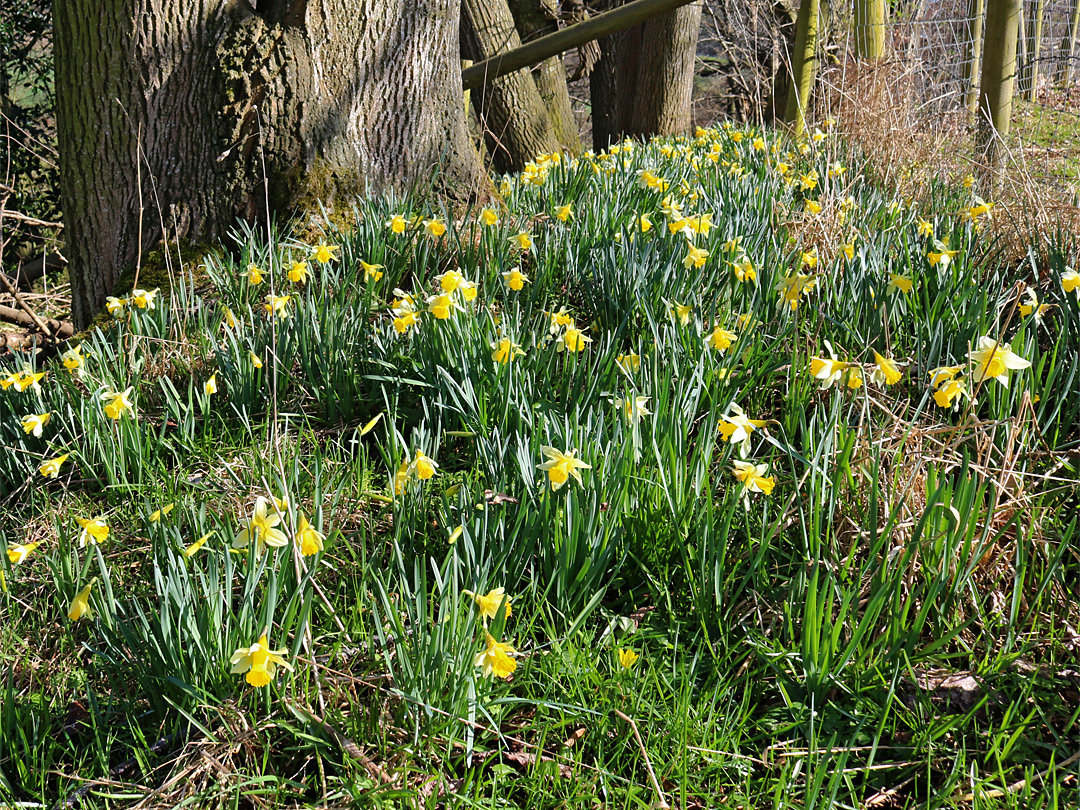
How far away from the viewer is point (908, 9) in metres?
6.11

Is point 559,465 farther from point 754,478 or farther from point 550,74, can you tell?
point 550,74

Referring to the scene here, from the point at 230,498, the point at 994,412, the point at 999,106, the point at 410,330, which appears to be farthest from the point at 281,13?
the point at 999,106

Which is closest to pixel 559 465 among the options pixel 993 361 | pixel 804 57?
pixel 993 361

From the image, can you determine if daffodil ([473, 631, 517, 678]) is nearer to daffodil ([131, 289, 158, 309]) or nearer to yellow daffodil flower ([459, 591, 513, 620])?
yellow daffodil flower ([459, 591, 513, 620])

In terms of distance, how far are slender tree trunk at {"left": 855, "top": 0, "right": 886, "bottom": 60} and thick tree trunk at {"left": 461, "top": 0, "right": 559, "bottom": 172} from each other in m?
2.58

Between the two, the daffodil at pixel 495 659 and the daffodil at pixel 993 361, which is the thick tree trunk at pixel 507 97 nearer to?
the daffodil at pixel 993 361

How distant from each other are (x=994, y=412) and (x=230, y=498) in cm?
182

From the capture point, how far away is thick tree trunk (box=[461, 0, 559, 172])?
6.99 metres

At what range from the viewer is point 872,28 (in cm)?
610

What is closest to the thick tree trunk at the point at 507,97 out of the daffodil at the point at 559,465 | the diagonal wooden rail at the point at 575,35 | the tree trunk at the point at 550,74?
the tree trunk at the point at 550,74

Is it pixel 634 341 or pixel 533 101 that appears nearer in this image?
pixel 634 341

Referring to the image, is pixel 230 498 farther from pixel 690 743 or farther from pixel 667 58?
pixel 667 58

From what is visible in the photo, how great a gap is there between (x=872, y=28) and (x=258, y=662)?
6442mm

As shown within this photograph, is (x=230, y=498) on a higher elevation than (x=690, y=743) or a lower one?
higher
